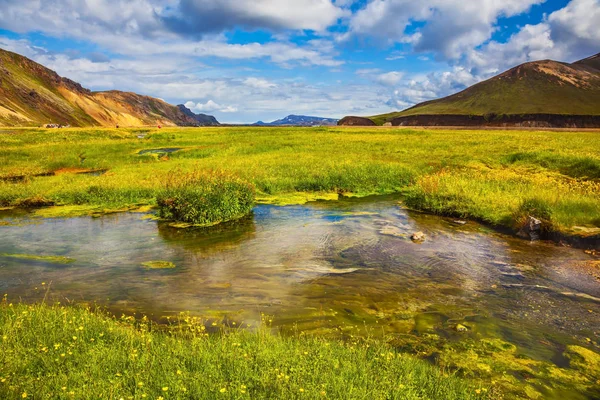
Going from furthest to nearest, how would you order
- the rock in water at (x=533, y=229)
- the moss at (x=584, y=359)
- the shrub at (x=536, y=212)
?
1. the shrub at (x=536, y=212)
2. the rock in water at (x=533, y=229)
3. the moss at (x=584, y=359)

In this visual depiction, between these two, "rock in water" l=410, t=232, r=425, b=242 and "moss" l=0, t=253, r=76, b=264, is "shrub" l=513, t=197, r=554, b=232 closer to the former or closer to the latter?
"rock in water" l=410, t=232, r=425, b=242

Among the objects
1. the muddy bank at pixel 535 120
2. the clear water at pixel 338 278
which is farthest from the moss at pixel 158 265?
the muddy bank at pixel 535 120

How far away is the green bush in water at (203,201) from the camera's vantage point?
20625 millimetres

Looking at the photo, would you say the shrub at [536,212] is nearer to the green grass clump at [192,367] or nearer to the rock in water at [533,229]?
the rock in water at [533,229]

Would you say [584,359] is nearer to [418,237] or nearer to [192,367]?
[192,367]

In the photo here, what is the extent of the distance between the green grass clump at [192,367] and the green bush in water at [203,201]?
12.4m

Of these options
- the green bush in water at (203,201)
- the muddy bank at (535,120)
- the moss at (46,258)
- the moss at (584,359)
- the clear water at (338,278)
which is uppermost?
the muddy bank at (535,120)

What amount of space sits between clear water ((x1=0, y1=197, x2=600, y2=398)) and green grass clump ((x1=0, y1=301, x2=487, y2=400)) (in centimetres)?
182

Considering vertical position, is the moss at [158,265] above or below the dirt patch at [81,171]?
below

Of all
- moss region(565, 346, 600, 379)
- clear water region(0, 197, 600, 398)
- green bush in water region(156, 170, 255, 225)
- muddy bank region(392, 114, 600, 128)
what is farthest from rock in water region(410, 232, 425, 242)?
muddy bank region(392, 114, 600, 128)

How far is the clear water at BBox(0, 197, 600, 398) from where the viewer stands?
980 centimetres

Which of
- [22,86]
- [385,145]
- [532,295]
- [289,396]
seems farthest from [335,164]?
[22,86]

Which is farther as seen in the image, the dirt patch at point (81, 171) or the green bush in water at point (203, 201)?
the dirt patch at point (81, 171)

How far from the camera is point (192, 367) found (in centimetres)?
668
